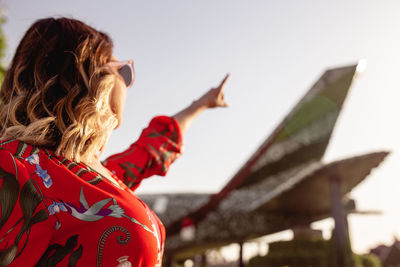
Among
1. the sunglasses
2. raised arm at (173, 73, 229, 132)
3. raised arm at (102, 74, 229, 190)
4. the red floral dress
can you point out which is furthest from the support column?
the red floral dress

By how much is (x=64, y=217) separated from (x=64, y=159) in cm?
26

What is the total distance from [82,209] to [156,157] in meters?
1.13

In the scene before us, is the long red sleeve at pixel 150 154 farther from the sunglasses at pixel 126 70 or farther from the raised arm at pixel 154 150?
the sunglasses at pixel 126 70

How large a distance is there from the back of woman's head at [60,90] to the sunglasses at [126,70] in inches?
2.5

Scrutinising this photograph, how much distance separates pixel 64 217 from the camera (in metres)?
1.16

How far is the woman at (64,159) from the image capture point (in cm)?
109

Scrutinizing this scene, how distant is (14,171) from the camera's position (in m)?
1.09

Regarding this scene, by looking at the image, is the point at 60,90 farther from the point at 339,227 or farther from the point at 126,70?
the point at 339,227

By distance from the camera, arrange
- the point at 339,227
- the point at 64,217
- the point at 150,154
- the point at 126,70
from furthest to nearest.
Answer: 1. the point at 339,227
2. the point at 150,154
3. the point at 126,70
4. the point at 64,217

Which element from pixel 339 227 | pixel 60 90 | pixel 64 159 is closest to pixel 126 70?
pixel 60 90

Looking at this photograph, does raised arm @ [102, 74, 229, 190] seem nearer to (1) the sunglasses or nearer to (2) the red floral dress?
(1) the sunglasses

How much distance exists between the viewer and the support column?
7.86 m

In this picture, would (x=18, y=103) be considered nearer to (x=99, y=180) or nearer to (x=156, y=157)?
(x=99, y=180)

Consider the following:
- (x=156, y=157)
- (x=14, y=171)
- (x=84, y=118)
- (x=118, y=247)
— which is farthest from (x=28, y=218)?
(x=156, y=157)
